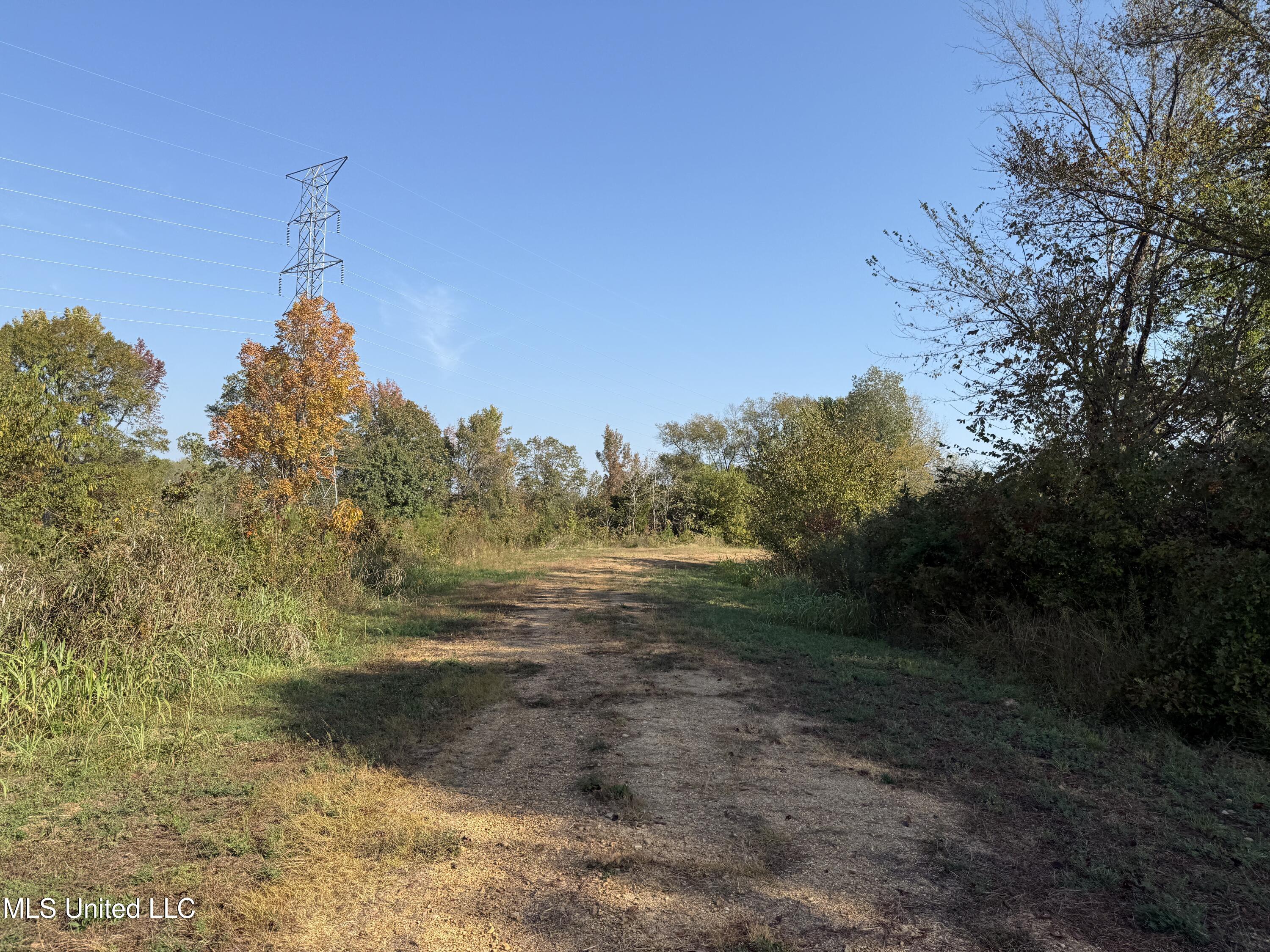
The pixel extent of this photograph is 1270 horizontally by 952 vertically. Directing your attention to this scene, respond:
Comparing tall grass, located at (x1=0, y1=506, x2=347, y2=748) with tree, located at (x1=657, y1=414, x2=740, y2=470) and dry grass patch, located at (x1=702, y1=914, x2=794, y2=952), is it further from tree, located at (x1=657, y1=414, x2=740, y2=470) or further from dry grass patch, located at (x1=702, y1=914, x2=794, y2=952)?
tree, located at (x1=657, y1=414, x2=740, y2=470)

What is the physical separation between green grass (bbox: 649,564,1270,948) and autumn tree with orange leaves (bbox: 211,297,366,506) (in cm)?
1026

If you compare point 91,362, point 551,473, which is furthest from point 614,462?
point 91,362

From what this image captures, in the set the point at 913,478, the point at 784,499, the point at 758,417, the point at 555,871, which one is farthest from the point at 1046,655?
the point at 758,417

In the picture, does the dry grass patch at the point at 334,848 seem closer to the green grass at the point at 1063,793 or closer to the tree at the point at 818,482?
the green grass at the point at 1063,793

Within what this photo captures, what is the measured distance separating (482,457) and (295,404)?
15.9m

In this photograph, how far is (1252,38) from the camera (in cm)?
686

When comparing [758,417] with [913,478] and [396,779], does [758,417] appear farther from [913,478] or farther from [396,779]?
[396,779]

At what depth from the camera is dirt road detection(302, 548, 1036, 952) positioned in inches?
112

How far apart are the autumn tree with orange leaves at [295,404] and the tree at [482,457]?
12877mm

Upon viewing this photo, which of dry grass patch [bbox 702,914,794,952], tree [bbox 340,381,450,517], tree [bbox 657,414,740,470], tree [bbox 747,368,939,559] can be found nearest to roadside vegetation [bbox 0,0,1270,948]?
dry grass patch [bbox 702,914,794,952]

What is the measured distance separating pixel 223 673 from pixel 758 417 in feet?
163

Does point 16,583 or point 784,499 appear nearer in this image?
point 16,583

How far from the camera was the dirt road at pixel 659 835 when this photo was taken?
112 inches

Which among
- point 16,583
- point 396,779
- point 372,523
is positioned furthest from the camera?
point 372,523
